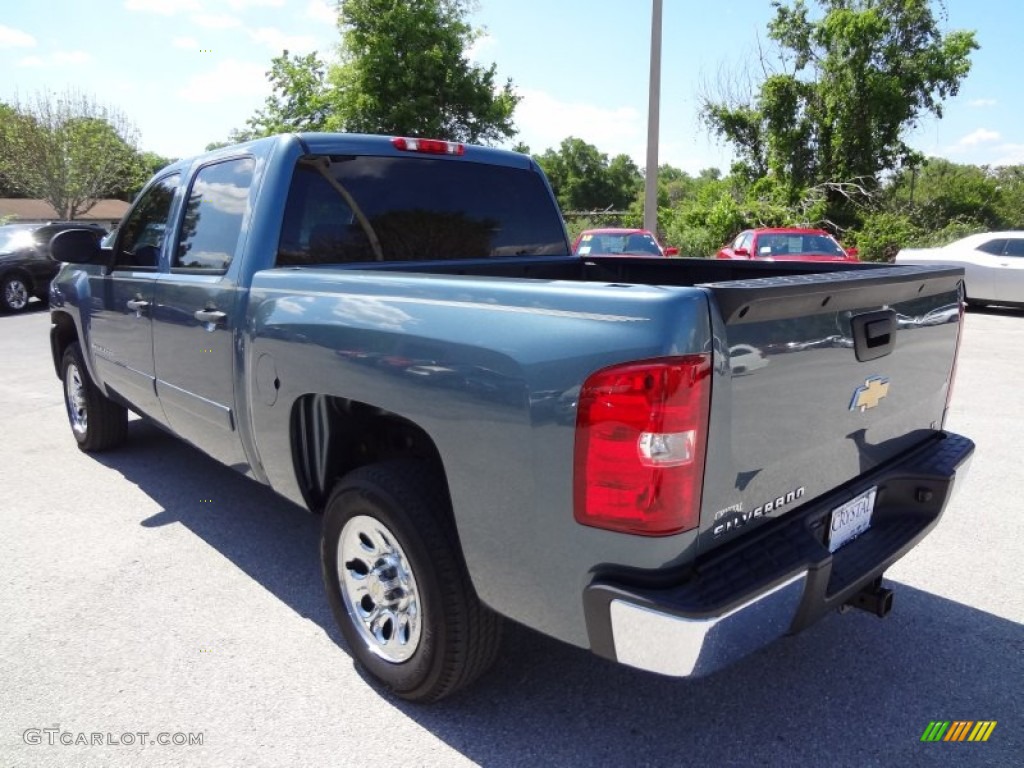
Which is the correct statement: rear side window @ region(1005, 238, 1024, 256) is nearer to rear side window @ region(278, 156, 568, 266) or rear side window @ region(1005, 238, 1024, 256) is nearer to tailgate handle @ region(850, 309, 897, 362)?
rear side window @ region(278, 156, 568, 266)

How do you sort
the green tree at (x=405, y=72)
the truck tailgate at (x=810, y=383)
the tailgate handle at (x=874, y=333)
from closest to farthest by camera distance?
the truck tailgate at (x=810, y=383) → the tailgate handle at (x=874, y=333) → the green tree at (x=405, y=72)

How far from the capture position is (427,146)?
3.62 metres

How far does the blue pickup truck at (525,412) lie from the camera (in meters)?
1.83

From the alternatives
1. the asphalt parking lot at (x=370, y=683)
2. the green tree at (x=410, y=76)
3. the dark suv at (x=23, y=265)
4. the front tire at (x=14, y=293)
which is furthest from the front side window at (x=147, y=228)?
the green tree at (x=410, y=76)

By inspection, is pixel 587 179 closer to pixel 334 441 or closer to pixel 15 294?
pixel 15 294

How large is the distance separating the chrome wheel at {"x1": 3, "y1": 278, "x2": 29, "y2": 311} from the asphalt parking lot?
13.5 m

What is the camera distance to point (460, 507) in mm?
2188

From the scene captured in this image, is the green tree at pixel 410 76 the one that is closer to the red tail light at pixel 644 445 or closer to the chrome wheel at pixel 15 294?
the chrome wheel at pixel 15 294

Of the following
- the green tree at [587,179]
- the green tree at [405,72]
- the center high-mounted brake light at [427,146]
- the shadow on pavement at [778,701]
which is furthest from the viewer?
the green tree at [587,179]

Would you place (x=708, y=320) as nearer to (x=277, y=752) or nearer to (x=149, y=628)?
(x=277, y=752)

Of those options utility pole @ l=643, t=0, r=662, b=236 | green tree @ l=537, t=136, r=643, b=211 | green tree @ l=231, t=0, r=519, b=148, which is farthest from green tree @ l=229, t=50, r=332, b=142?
green tree @ l=537, t=136, r=643, b=211

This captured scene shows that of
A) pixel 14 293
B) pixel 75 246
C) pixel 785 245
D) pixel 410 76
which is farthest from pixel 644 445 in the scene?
pixel 410 76

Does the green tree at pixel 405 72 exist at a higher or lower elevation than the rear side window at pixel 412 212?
higher

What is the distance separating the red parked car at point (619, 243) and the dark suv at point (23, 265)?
10967 millimetres
